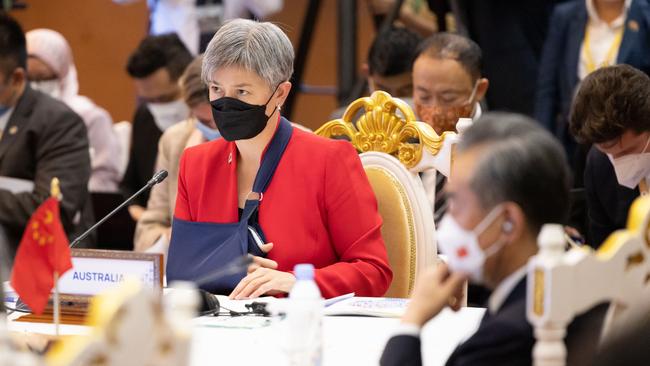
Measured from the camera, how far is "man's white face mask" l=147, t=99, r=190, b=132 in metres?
5.42

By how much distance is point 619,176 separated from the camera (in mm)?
3467

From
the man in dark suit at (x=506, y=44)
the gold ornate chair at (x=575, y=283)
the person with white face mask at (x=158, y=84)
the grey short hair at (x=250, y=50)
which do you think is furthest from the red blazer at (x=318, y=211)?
the man in dark suit at (x=506, y=44)

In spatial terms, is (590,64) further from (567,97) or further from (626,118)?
(626,118)

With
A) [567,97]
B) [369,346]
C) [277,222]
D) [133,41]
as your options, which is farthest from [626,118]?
[133,41]

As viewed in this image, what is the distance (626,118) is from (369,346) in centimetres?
134

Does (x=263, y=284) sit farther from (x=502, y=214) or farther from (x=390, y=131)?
(x=502, y=214)

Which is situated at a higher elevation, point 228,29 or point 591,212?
point 228,29

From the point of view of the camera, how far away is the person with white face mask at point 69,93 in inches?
222

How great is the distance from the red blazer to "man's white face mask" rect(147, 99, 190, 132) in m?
2.39

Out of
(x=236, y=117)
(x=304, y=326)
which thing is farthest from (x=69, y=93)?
(x=304, y=326)

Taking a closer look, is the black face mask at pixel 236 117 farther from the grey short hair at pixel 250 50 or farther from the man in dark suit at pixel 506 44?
the man in dark suit at pixel 506 44

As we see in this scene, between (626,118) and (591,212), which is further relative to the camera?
(591,212)

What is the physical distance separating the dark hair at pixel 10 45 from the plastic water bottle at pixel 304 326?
2624mm

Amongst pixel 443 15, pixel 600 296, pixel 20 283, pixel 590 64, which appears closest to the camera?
pixel 600 296
